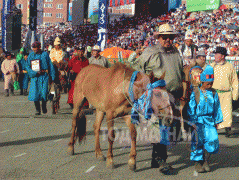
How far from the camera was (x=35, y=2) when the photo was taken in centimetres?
2773

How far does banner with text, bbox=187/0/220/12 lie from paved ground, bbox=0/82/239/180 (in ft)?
89.6

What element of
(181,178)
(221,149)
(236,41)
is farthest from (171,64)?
(236,41)

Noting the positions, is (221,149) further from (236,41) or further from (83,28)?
(83,28)

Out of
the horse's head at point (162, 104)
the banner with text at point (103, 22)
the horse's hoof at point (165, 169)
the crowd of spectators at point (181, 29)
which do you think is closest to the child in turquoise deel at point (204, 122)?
the horse's hoof at point (165, 169)

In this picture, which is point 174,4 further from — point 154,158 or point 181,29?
point 154,158

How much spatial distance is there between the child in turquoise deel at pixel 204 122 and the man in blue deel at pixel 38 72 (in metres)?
5.61

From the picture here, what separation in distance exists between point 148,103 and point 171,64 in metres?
0.83

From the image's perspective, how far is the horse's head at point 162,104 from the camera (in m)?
4.62

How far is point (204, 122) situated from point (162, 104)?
3.32 ft

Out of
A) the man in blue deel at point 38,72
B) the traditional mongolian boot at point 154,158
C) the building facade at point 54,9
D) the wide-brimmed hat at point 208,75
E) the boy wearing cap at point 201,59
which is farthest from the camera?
the building facade at point 54,9

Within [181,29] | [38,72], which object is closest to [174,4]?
[181,29]

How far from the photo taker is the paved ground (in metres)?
5.14

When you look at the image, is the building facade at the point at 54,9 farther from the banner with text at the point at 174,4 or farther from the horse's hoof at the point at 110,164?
the horse's hoof at the point at 110,164

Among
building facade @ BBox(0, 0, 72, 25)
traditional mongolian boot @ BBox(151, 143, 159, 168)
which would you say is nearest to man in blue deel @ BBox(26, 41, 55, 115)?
traditional mongolian boot @ BBox(151, 143, 159, 168)
